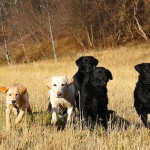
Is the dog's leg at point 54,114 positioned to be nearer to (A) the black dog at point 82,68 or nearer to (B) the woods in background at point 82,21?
(A) the black dog at point 82,68

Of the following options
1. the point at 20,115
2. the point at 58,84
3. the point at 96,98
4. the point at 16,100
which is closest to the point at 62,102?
the point at 58,84

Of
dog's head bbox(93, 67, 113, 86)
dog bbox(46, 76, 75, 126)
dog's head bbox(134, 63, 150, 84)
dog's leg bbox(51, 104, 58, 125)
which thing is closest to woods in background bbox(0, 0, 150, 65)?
dog bbox(46, 76, 75, 126)

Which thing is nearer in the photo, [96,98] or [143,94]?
[96,98]

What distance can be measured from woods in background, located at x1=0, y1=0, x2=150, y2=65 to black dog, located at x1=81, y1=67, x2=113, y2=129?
28.9 metres

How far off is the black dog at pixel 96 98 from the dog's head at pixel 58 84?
369 mm

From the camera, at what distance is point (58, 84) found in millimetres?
6973

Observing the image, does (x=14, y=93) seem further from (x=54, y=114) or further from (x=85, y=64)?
(x=85, y=64)

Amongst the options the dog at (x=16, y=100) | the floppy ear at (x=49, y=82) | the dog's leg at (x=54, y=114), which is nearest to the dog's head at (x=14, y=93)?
the dog at (x=16, y=100)

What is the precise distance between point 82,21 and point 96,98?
3310cm

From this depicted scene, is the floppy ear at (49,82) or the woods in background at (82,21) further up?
the woods in background at (82,21)

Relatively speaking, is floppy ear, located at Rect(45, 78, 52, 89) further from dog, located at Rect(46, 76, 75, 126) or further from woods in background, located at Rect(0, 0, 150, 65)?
woods in background, located at Rect(0, 0, 150, 65)

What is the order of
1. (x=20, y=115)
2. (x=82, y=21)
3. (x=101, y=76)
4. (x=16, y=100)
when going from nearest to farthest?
(x=16, y=100) < (x=20, y=115) < (x=101, y=76) < (x=82, y=21)

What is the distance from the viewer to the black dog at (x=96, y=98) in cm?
682

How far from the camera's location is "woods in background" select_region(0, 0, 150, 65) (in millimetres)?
37406
